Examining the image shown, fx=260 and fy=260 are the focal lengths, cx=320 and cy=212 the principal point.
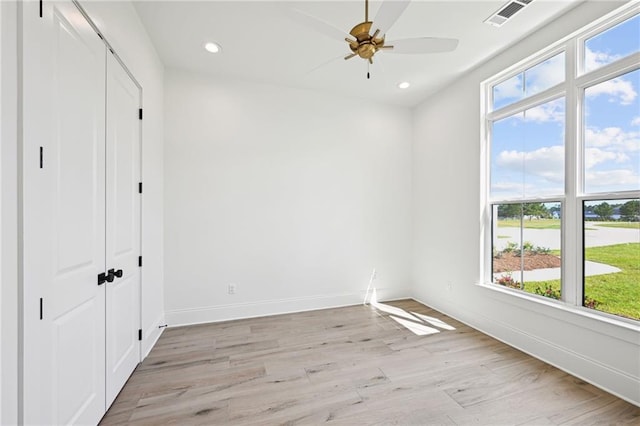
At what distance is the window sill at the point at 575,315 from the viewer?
1.88 meters

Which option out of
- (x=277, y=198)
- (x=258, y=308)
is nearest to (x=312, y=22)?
(x=277, y=198)

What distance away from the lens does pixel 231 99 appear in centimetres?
332

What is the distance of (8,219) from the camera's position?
0.99 m

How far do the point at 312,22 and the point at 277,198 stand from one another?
2.17 meters

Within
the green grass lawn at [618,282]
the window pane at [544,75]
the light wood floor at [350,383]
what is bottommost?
the light wood floor at [350,383]

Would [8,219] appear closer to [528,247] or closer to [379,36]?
[379,36]

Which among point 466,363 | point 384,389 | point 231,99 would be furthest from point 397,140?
point 384,389

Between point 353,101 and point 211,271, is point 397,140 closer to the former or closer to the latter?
point 353,101

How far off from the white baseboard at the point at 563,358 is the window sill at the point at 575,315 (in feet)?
0.84

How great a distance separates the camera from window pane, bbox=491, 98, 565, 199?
242 cm

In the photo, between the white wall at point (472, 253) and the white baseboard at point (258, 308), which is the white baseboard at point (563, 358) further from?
the white baseboard at point (258, 308)

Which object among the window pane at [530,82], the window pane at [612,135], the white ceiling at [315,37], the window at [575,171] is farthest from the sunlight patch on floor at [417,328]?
the white ceiling at [315,37]

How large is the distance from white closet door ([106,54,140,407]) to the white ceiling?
773 mm

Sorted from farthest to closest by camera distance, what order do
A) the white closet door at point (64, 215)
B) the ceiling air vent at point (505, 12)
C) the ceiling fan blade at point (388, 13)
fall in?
1. the ceiling air vent at point (505, 12)
2. the ceiling fan blade at point (388, 13)
3. the white closet door at point (64, 215)
